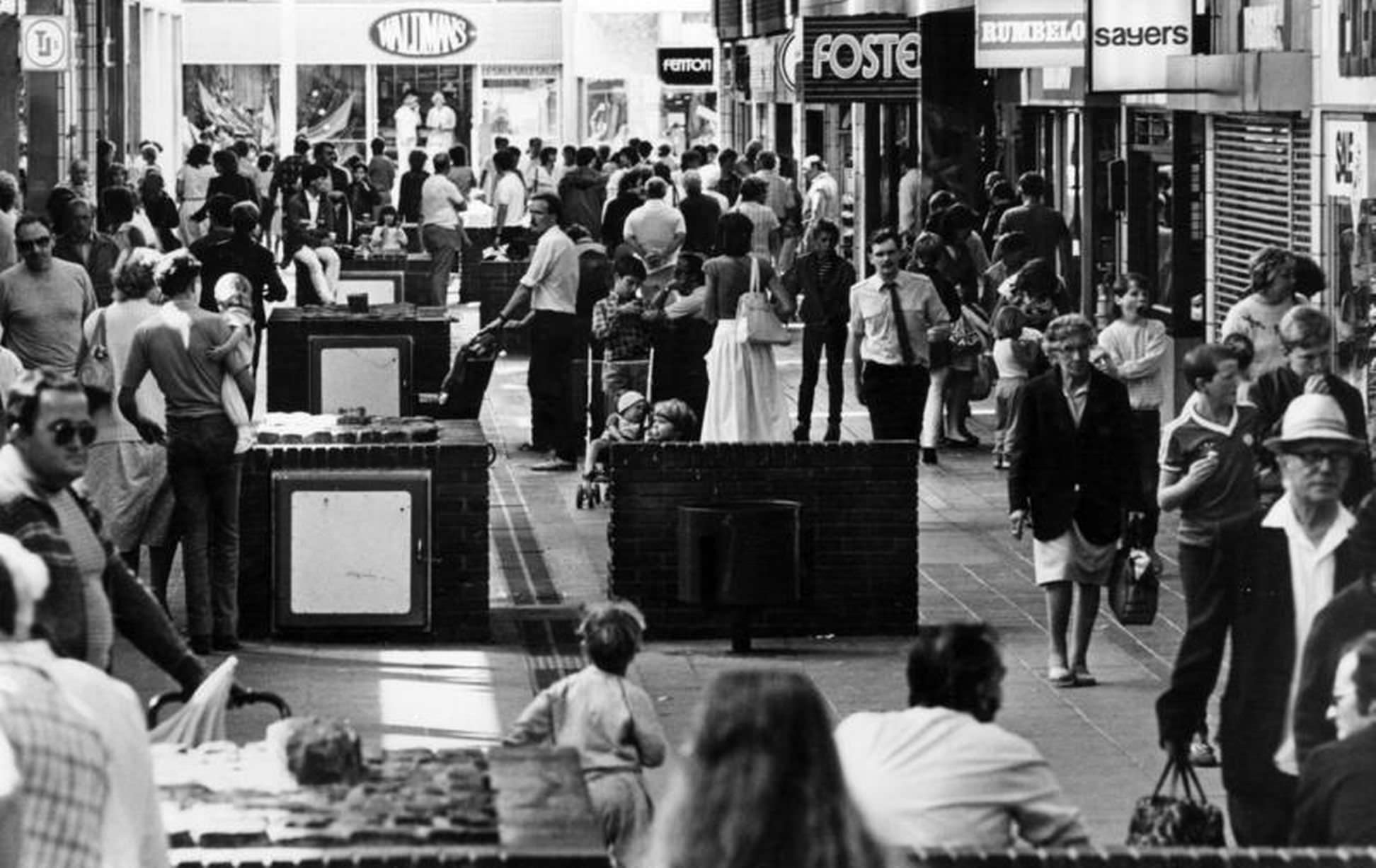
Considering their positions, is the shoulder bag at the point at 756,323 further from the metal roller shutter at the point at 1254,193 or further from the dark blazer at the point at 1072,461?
the dark blazer at the point at 1072,461

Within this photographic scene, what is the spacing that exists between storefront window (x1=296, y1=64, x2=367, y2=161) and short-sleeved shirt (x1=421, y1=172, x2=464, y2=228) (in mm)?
32465

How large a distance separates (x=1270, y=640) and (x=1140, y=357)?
1027 cm

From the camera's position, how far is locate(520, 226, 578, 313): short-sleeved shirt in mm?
23297

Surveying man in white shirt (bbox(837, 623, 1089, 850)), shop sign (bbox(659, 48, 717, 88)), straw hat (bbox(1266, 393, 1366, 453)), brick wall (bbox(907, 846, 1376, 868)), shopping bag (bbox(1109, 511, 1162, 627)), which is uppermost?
shop sign (bbox(659, 48, 717, 88))

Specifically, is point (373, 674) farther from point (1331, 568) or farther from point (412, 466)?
point (1331, 568)

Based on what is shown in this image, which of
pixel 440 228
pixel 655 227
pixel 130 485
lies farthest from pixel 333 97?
pixel 130 485

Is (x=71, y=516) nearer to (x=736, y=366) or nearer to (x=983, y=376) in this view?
(x=736, y=366)

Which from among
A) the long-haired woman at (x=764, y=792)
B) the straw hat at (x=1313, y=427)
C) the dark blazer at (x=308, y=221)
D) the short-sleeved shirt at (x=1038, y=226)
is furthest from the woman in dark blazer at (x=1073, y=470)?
the dark blazer at (x=308, y=221)

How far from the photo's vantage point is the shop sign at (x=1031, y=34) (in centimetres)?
2670

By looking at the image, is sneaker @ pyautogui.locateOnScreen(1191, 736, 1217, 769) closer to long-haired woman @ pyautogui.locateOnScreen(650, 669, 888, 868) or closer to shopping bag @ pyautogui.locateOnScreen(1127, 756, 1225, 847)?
shopping bag @ pyautogui.locateOnScreen(1127, 756, 1225, 847)

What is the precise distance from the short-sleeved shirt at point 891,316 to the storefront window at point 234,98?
5050cm

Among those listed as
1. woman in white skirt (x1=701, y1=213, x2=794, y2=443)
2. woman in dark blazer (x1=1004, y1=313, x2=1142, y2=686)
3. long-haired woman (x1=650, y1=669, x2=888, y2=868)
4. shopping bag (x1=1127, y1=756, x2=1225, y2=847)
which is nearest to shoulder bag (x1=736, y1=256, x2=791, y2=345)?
woman in white skirt (x1=701, y1=213, x2=794, y2=443)

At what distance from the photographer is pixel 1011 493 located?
1438 centimetres

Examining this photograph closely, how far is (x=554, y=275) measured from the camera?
76.9ft
